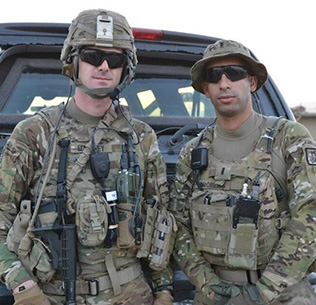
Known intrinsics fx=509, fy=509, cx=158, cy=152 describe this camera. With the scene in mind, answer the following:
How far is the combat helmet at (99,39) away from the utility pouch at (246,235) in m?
0.85

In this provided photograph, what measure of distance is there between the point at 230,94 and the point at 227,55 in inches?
8.1

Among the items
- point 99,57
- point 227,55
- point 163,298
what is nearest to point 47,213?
point 163,298

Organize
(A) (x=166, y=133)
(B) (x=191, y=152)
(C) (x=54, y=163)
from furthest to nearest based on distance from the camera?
(A) (x=166, y=133), (B) (x=191, y=152), (C) (x=54, y=163)

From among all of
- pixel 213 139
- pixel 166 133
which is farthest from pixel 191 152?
pixel 166 133

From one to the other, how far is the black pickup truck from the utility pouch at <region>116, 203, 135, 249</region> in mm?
559

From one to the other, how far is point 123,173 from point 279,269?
2.77 ft

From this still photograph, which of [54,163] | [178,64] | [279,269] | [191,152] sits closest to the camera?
[279,269]

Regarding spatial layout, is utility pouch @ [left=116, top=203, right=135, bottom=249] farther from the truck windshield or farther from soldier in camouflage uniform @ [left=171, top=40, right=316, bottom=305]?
the truck windshield

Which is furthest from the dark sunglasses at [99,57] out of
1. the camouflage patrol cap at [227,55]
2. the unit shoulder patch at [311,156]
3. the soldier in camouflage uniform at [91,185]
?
the unit shoulder patch at [311,156]

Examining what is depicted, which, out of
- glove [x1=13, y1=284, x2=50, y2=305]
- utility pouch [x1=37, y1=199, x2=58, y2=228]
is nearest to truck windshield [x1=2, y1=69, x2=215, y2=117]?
utility pouch [x1=37, y1=199, x2=58, y2=228]

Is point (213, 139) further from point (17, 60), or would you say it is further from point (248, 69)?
point (17, 60)

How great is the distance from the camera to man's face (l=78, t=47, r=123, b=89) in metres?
2.56

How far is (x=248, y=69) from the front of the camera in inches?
105

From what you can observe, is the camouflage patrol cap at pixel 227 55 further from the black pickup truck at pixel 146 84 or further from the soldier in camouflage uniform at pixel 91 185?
the black pickup truck at pixel 146 84
